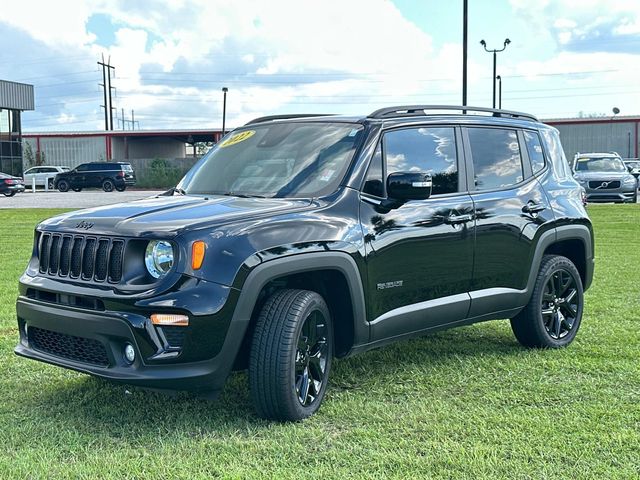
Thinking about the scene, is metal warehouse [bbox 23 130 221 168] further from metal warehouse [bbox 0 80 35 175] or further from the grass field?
the grass field

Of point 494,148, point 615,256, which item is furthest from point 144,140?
point 494,148

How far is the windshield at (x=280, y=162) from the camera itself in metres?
4.80

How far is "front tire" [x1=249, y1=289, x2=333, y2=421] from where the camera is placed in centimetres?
409

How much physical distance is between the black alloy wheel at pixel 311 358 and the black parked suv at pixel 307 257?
0.01 metres

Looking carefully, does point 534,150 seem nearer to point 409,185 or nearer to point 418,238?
point 418,238

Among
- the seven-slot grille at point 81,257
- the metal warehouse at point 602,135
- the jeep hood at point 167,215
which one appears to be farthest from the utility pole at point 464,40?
the metal warehouse at point 602,135

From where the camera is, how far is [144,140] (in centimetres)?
6175

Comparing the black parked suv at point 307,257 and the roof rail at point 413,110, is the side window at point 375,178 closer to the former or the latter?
the black parked suv at point 307,257

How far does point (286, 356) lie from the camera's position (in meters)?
4.09

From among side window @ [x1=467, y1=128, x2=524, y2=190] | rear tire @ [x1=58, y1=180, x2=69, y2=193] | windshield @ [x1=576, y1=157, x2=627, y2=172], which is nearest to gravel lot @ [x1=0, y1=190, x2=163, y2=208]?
rear tire @ [x1=58, y1=180, x2=69, y2=193]

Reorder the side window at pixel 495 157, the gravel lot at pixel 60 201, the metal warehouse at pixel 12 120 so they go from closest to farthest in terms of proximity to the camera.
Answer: the side window at pixel 495 157, the gravel lot at pixel 60 201, the metal warehouse at pixel 12 120

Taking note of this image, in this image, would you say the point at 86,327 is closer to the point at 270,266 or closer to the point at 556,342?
the point at 270,266

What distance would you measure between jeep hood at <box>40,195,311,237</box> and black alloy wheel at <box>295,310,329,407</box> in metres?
0.67

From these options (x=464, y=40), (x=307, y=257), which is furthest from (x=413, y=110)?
(x=464, y=40)
